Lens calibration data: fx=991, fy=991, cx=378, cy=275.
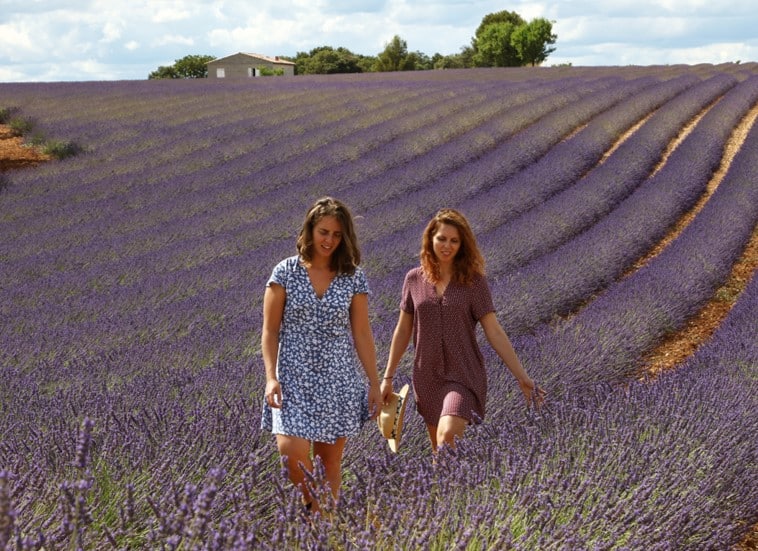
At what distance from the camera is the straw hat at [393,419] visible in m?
3.08

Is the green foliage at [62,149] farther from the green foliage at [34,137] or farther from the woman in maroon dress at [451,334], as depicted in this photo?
the woman in maroon dress at [451,334]

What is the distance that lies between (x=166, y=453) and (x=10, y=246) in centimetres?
620

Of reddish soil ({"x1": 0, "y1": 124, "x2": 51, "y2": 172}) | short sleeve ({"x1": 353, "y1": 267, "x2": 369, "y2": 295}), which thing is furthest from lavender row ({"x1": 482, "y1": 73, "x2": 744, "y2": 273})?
reddish soil ({"x1": 0, "y1": 124, "x2": 51, "y2": 172})

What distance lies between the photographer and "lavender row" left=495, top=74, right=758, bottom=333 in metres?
6.13

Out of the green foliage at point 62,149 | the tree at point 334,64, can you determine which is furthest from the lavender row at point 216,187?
the tree at point 334,64

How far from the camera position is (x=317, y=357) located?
2906 mm

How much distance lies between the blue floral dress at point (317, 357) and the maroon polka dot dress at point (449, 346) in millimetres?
422

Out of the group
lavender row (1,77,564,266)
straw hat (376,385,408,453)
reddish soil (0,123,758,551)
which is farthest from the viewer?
lavender row (1,77,564,266)

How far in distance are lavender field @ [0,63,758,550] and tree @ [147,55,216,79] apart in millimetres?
34446

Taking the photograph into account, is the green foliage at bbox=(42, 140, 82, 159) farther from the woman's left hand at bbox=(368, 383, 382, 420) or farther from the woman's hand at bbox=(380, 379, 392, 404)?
the woman's left hand at bbox=(368, 383, 382, 420)

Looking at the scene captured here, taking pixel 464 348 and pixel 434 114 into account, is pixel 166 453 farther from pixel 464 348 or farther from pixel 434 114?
pixel 434 114

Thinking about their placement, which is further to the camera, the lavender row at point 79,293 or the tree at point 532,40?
the tree at point 532,40

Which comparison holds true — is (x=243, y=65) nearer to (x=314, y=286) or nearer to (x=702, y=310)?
(x=702, y=310)

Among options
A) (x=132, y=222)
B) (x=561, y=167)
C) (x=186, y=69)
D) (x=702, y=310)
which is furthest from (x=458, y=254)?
(x=186, y=69)
